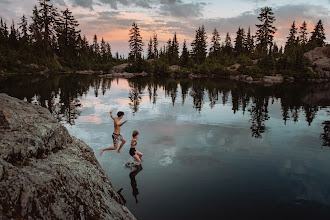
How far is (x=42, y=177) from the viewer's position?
362 centimetres

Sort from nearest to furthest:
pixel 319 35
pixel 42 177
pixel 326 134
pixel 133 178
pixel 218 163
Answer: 1. pixel 42 177
2. pixel 133 178
3. pixel 218 163
4. pixel 326 134
5. pixel 319 35

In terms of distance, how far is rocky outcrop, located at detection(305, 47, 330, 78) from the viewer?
5984 centimetres

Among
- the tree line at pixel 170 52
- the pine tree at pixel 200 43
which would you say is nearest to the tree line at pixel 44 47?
the tree line at pixel 170 52

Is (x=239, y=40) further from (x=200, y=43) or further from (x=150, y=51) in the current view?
(x=150, y=51)

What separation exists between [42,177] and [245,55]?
83321 millimetres

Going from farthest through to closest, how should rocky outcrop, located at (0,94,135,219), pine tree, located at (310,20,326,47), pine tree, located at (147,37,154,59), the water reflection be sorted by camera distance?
pine tree, located at (147,37,154,59)
pine tree, located at (310,20,326,47)
the water reflection
rocky outcrop, located at (0,94,135,219)

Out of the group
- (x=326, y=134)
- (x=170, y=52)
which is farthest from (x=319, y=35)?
(x=326, y=134)

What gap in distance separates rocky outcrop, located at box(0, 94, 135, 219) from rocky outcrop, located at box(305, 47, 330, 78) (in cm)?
6811

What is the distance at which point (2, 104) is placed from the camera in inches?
195

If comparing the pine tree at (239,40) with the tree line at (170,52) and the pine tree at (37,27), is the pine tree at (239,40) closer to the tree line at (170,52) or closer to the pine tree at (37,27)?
the tree line at (170,52)

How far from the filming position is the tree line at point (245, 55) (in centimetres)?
5959

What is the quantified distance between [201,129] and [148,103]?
380 inches

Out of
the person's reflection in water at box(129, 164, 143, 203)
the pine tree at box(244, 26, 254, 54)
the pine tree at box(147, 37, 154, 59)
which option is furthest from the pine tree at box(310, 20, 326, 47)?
the person's reflection in water at box(129, 164, 143, 203)

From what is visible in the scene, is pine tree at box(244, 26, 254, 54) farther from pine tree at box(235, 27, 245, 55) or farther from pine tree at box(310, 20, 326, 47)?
pine tree at box(310, 20, 326, 47)
